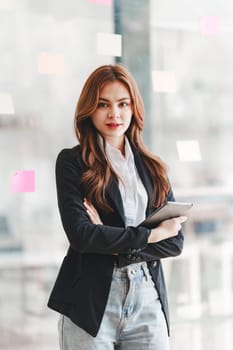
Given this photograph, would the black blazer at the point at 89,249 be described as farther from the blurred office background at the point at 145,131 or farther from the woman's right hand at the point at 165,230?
the blurred office background at the point at 145,131

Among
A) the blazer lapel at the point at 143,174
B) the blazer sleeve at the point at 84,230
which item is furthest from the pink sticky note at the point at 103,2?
the blazer sleeve at the point at 84,230

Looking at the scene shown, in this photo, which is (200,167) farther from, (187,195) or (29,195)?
(29,195)

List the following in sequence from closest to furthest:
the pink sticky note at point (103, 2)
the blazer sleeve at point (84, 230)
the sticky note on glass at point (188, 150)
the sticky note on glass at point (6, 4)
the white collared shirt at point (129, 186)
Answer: the blazer sleeve at point (84, 230) < the white collared shirt at point (129, 186) < the sticky note on glass at point (6, 4) < the pink sticky note at point (103, 2) < the sticky note on glass at point (188, 150)

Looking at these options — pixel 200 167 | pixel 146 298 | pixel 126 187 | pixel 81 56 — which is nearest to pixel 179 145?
pixel 200 167

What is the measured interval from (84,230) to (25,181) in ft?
2.37

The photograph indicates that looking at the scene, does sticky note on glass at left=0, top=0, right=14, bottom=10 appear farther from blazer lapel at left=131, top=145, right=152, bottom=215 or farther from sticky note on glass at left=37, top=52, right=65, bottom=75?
blazer lapel at left=131, top=145, right=152, bottom=215

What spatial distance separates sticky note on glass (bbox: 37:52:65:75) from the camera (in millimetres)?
2146

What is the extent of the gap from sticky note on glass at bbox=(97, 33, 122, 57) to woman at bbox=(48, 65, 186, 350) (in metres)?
0.53

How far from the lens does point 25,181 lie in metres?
2.15

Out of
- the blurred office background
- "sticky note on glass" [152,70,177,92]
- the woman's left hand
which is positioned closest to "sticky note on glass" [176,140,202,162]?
the blurred office background

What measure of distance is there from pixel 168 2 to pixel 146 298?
1351 millimetres

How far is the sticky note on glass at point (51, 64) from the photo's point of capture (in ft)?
7.04

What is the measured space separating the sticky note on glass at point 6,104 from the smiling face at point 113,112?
1.89 feet

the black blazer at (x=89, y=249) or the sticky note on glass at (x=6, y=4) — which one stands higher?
the sticky note on glass at (x=6, y=4)
